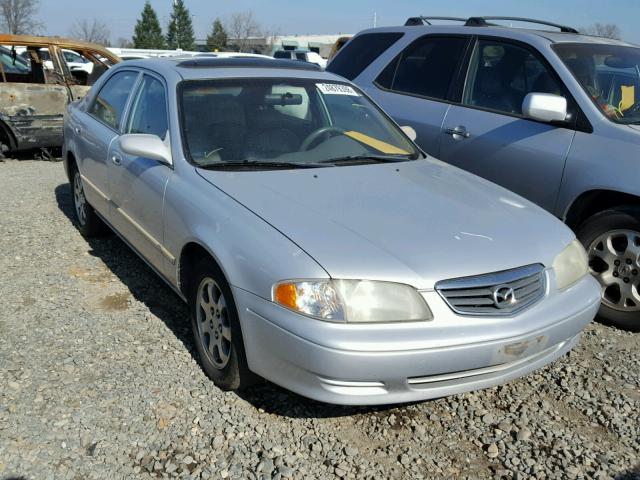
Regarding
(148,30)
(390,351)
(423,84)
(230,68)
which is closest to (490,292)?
(390,351)

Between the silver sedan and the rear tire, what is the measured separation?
0.94m

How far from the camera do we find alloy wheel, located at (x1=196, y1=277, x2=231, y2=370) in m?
2.98

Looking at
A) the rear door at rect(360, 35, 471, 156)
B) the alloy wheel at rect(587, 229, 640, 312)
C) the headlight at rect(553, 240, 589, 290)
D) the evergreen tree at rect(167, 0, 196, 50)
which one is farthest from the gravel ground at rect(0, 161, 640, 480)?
the evergreen tree at rect(167, 0, 196, 50)

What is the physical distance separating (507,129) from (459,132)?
0.40m

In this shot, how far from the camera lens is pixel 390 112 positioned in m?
5.36

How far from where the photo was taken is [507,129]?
4.46m

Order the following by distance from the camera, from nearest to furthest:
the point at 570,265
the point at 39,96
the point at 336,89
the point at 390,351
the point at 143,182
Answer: the point at 390,351, the point at 570,265, the point at 143,182, the point at 336,89, the point at 39,96

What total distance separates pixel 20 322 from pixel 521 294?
285 cm

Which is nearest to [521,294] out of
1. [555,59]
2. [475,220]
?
[475,220]

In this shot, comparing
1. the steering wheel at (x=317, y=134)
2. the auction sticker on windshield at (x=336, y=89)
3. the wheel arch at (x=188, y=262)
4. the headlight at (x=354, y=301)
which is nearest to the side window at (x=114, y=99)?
the auction sticker on windshield at (x=336, y=89)

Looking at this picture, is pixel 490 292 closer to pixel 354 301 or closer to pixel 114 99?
pixel 354 301

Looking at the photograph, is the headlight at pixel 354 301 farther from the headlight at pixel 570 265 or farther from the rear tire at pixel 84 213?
the rear tire at pixel 84 213

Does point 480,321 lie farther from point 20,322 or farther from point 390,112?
point 390,112

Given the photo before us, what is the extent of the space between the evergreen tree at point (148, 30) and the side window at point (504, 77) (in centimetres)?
5928
